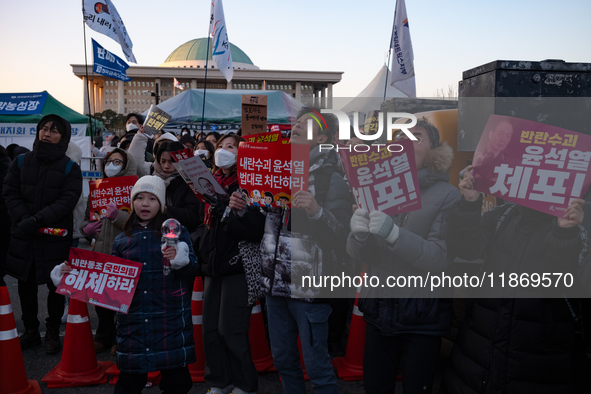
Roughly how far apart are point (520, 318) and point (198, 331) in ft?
8.25

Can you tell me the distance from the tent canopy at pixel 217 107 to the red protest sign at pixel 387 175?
16.1m

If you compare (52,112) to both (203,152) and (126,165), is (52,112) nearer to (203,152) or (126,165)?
(203,152)

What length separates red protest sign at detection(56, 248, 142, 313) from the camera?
105 inches

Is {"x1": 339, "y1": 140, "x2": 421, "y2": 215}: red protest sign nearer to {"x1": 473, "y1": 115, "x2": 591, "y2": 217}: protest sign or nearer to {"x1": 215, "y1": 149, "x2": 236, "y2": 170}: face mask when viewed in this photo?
{"x1": 473, "y1": 115, "x2": 591, "y2": 217}: protest sign

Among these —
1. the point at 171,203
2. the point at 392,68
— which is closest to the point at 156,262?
the point at 171,203

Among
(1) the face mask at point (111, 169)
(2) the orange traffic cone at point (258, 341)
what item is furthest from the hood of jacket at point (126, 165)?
(2) the orange traffic cone at point (258, 341)

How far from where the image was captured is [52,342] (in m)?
4.01

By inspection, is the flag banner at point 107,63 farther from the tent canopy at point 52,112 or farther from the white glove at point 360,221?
the white glove at point 360,221

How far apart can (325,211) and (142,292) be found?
1.23m

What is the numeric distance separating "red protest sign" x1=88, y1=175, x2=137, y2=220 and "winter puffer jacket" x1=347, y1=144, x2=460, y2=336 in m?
2.25

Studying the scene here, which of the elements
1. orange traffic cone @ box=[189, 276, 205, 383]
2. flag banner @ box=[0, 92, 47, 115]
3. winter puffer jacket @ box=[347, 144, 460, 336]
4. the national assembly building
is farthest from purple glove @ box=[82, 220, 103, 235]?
the national assembly building

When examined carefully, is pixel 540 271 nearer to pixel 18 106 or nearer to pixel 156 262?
pixel 156 262

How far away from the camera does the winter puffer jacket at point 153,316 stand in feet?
8.70

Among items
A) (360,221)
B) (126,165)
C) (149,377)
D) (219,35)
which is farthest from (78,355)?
(219,35)
